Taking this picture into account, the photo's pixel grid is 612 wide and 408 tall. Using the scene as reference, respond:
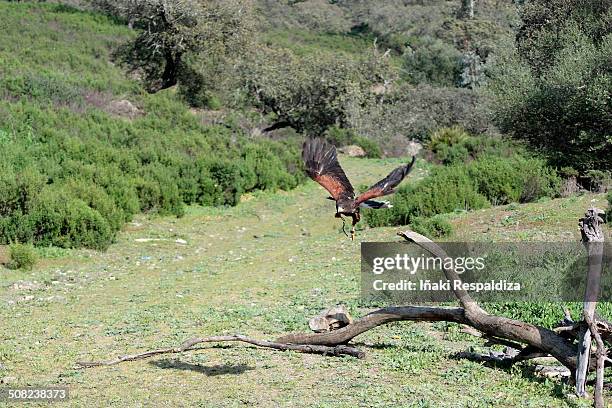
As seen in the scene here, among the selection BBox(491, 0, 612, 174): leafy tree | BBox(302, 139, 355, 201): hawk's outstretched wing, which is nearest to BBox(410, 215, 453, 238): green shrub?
BBox(491, 0, 612, 174): leafy tree

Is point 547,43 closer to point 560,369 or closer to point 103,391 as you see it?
point 560,369

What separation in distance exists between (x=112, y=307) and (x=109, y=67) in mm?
23479

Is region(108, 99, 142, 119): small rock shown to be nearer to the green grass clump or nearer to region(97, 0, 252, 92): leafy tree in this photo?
the green grass clump

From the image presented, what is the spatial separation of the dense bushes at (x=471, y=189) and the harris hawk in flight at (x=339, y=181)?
8.55m

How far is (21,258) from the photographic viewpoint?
36.0 feet

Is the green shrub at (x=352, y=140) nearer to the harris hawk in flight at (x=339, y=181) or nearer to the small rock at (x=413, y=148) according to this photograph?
the small rock at (x=413, y=148)

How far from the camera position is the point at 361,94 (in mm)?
30172

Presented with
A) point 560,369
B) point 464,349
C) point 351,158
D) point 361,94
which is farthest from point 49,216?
point 361,94

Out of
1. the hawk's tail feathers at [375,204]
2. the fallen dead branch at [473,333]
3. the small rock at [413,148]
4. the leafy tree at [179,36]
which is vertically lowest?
the small rock at [413,148]

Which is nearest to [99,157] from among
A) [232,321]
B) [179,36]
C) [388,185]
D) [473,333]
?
[232,321]

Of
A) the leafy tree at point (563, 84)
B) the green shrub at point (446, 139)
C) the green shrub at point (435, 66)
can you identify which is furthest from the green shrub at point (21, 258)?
the green shrub at point (435, 66)

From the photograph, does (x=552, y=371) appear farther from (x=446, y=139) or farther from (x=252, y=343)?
(x=446, y=139)

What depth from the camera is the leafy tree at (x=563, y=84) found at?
568 inches

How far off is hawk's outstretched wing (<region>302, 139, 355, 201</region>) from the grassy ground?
143 cm
